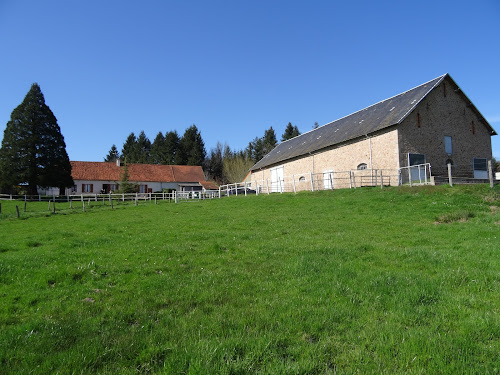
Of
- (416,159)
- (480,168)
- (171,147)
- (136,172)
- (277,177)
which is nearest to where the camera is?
(416,159)

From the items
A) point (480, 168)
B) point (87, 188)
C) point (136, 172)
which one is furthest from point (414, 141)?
point (87, 188)

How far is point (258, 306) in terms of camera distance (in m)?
4.36

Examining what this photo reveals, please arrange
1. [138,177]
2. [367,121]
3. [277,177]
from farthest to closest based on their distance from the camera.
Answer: [138,177]
[277,177]
[367,121]

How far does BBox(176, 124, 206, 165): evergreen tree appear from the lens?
73.6m

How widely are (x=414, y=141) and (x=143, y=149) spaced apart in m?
70.3

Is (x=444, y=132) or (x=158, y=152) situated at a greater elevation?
(x=158, y=152)

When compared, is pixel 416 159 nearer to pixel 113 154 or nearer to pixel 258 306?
pixel 258 306

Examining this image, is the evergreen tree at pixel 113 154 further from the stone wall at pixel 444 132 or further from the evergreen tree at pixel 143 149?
the stone wall at pixel 444 132

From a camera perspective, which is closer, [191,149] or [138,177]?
[138,177]

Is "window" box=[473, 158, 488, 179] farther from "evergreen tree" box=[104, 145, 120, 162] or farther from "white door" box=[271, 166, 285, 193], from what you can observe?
"evergreen tree" box=[104, 145, 120, 162]

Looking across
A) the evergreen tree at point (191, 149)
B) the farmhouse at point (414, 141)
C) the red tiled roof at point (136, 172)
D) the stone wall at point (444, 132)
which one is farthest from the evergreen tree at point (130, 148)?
the stone wall at point (444, 132)

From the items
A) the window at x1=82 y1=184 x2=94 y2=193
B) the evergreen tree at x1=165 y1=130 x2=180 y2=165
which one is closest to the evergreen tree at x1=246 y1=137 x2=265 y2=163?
the evergreen tree at x1=165 y1=130 x2=180 y2=165

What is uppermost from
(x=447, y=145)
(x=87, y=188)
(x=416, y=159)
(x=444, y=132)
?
(x=444, y=132)

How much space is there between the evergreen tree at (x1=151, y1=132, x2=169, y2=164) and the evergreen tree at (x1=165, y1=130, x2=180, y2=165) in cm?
88
